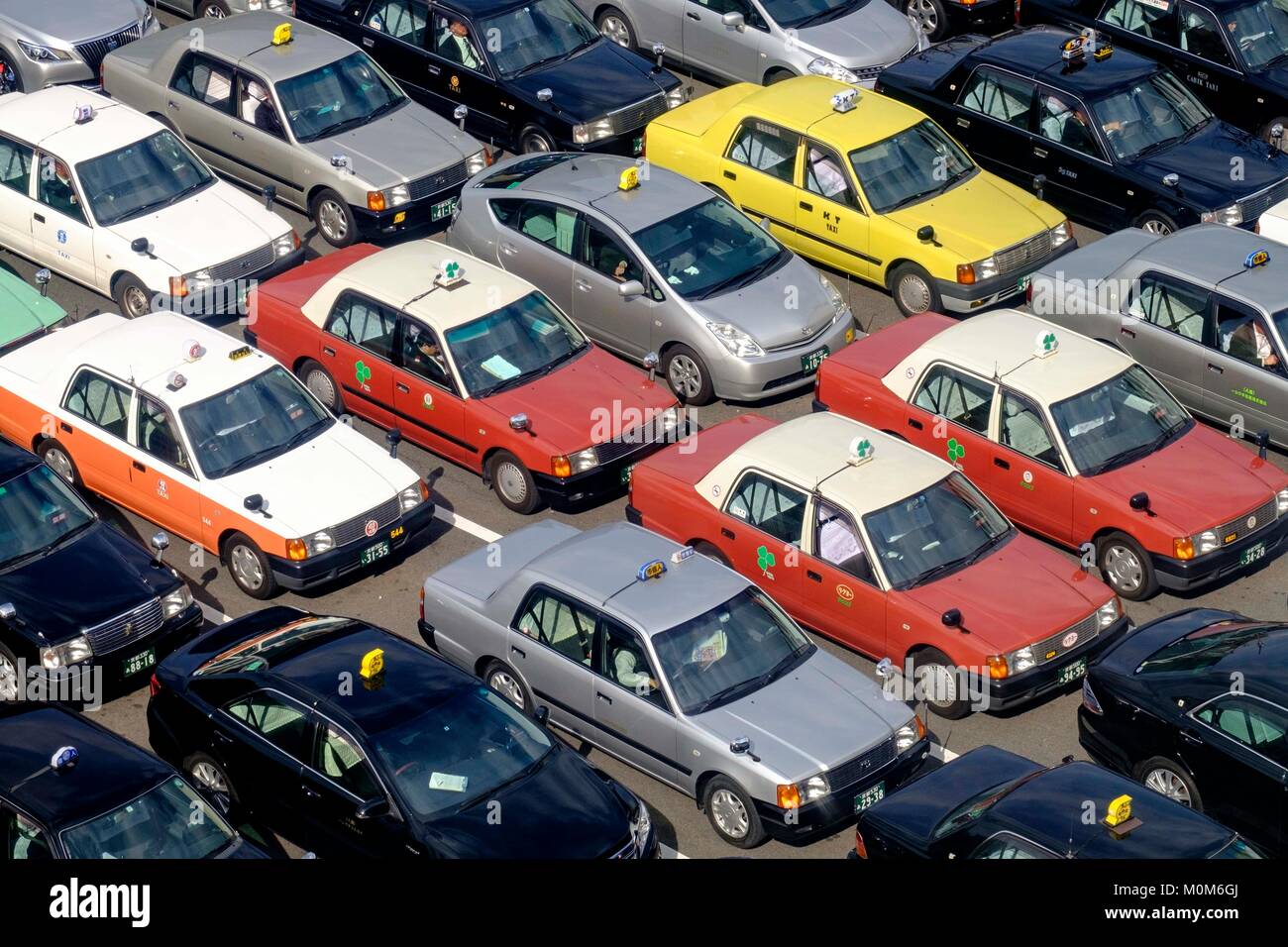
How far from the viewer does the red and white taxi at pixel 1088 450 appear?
17.2 meters

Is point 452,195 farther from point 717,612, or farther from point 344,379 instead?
point 717,612

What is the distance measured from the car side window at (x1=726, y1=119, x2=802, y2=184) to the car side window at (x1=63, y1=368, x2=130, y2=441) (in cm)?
734

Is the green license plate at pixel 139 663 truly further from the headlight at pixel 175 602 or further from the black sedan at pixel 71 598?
the headlight at pixel 175 602

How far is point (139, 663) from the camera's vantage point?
53.6 feet

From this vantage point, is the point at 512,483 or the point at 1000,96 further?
the point at 1000,96

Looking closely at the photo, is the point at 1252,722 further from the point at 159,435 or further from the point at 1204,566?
the point at 159,435

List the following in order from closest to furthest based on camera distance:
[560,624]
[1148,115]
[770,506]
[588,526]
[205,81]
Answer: [560,624], [770,506], [588,526], [1148,115], [205,81]

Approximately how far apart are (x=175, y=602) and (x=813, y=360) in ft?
21.9

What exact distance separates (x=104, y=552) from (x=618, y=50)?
1028 centimetres

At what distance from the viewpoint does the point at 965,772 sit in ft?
46.3

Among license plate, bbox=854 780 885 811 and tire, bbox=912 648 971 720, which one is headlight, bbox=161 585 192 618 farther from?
tire, bbox=912 648 971 720

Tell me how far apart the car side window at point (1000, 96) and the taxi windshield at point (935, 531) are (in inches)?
283

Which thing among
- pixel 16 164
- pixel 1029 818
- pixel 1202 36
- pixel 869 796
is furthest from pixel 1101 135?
pixel 16 164

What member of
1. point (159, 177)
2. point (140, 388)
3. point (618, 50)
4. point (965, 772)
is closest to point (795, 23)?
point (618, 50)
